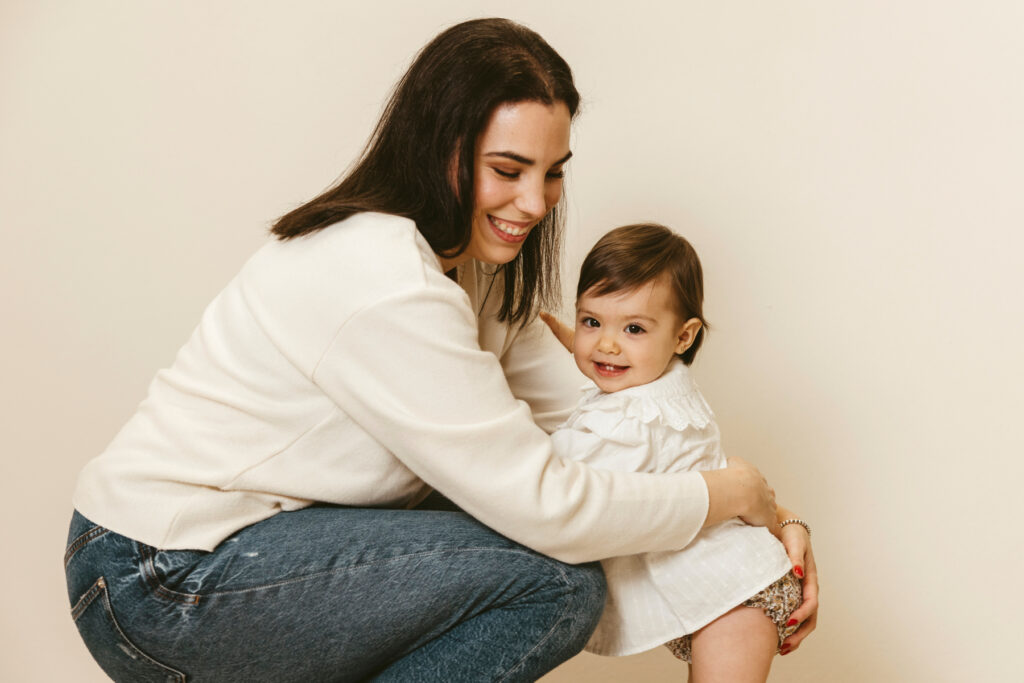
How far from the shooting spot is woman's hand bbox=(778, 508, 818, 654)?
4.78 ft

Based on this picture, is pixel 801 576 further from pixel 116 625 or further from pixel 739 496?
pixel 116 625

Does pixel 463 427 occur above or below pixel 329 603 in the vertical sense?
above

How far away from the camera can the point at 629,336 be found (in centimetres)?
153

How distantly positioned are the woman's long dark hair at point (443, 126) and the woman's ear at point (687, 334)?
39 centimetres

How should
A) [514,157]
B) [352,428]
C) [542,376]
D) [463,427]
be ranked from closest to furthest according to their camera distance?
[463,427] < [352,428] < [514,157] < [542,376]

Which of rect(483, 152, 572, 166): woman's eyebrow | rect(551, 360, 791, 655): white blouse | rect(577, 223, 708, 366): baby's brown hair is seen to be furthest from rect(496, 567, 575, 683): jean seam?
rect(483, 152, 572, 166): woman's eyebrow

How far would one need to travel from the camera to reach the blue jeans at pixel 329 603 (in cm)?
123

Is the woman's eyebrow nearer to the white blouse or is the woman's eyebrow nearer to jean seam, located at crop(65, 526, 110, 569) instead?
the white blouse

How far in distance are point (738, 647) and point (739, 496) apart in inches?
8.6

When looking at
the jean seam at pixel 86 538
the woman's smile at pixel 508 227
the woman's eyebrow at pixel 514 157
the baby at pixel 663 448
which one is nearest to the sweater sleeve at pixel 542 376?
the baby at pixel 663 448

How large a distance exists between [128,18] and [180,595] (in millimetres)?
1462

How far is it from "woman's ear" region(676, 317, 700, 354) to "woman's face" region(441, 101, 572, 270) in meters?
0.31

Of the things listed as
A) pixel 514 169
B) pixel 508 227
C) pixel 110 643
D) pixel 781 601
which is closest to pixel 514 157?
pixel 514 169

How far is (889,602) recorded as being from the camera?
6.97 ft
